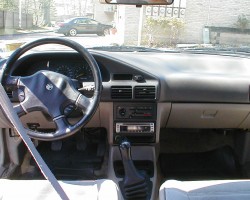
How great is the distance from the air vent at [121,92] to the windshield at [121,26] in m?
0.53

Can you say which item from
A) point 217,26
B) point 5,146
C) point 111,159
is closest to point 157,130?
point 111,159

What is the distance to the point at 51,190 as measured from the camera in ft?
6.20

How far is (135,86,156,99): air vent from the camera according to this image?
9.65 feet

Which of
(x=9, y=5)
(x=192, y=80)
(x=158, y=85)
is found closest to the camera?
(x=158, y=85)

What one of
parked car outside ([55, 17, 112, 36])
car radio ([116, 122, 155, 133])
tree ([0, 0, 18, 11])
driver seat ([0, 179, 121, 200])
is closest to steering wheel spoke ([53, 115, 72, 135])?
driver seat ([0, 179, 121, 200])

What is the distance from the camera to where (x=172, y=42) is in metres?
3.87

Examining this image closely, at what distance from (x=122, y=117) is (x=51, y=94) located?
885 millimetres

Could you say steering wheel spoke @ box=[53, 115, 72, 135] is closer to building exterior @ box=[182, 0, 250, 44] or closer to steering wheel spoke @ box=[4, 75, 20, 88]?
steering wheel spoke @ box=[4, 75, 20, 88]

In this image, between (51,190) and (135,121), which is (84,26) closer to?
(135,121)

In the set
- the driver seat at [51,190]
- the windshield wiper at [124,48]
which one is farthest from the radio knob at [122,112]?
the driver seat at [51,190]

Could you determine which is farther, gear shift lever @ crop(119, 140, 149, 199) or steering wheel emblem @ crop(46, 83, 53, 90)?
gear shift lever @ crop(119, 140, 149, 199)

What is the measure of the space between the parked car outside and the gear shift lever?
1.25 m

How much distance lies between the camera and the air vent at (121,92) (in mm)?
2939

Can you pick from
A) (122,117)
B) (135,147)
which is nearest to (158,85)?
(122,117)
